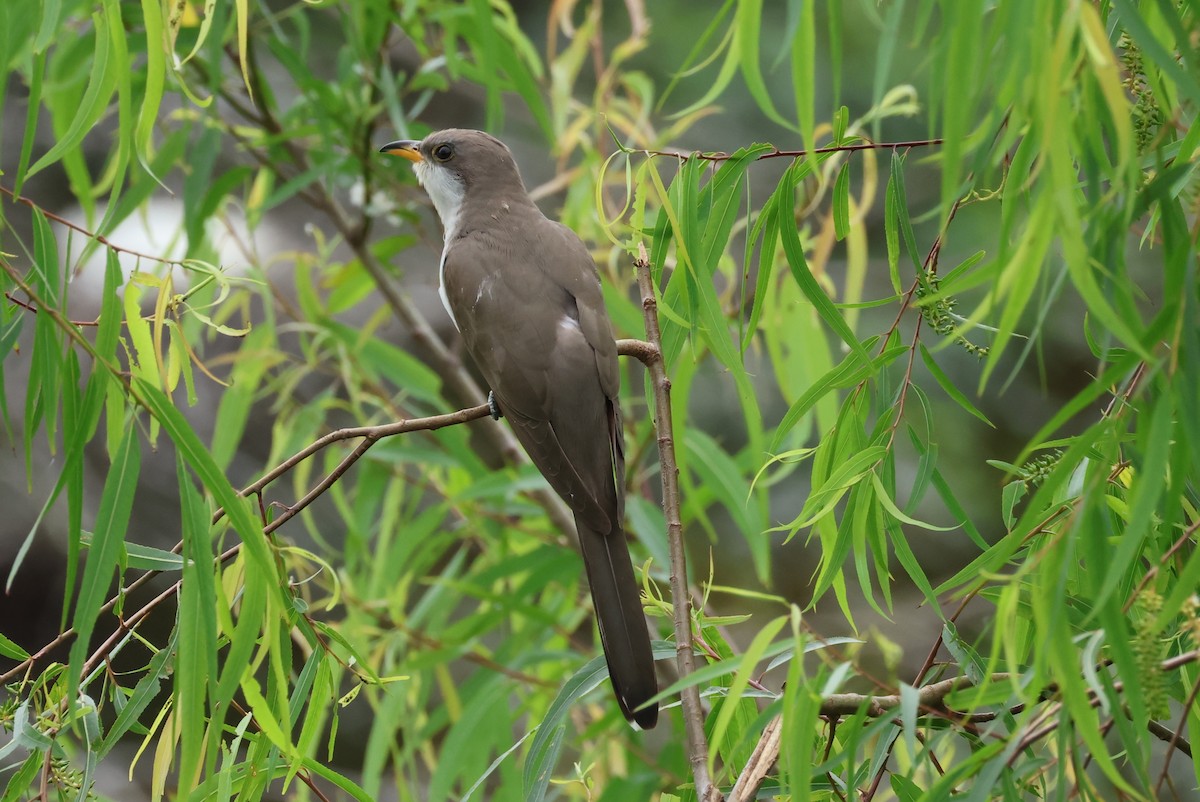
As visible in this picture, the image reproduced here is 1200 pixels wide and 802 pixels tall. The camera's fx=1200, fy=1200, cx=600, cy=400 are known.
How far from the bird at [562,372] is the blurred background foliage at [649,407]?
0.52ft

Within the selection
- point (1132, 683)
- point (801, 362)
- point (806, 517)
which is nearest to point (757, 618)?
point (801, 362)

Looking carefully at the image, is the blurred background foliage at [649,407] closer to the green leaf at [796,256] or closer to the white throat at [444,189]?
the green leaf at [796,256]

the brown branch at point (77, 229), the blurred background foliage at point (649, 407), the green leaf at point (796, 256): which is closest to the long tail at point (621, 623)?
the blurred background foliage at point (649, 407)

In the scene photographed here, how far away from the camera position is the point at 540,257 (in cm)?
282

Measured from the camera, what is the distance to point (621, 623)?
2059 mm

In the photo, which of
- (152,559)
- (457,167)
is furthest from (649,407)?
(457,167)

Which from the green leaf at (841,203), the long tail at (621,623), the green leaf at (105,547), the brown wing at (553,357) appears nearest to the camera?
the green leaf at (105,547)

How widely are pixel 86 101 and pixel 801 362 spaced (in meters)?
1.64

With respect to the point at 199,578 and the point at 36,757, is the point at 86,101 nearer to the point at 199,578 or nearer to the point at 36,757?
the point at 199,578

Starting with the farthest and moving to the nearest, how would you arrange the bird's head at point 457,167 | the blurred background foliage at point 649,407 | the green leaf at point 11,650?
the bird's head at point 457,167
the green leaf at point 11,650
the blurred background foliage at point 649,407

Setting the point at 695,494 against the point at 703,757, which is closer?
the point at 703,757

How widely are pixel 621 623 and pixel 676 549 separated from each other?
1.51 feet

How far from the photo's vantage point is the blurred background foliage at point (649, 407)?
46.3 inches

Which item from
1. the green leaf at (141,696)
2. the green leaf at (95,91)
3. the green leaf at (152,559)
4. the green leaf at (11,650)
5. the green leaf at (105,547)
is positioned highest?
the green leaf at (95,91)
